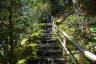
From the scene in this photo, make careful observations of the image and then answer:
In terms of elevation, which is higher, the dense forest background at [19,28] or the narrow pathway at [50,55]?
the dense forest background at [19,28]

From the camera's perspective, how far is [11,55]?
795 cm

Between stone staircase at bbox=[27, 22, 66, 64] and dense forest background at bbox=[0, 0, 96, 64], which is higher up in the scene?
dense forest background at bbox=[0, 0, 96, 64]

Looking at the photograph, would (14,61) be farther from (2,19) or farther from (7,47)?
(2,19)

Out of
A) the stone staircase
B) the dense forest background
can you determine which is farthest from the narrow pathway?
the dense forest background

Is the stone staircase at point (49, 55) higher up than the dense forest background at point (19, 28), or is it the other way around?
the dense forest background at point (19, 28)

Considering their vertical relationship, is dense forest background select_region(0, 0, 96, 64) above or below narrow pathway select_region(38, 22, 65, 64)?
above

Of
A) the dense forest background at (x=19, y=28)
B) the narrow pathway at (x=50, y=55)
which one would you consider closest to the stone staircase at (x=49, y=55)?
the narrow pathway at (x=50, y=55)

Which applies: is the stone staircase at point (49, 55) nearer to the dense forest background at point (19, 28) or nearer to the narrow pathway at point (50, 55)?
the narrow pathway at point (50, 55)

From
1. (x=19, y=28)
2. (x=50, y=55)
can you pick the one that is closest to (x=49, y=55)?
(x=50, y=55)

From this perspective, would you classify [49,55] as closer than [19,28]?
No

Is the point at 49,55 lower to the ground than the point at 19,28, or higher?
lower

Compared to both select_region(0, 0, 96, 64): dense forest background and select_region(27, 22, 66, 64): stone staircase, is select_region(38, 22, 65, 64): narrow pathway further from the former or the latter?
select_region(0, 0, 96, 64): dense forest background

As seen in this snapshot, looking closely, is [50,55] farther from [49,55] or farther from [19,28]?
[19,28]

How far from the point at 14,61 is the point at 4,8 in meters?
2.49
